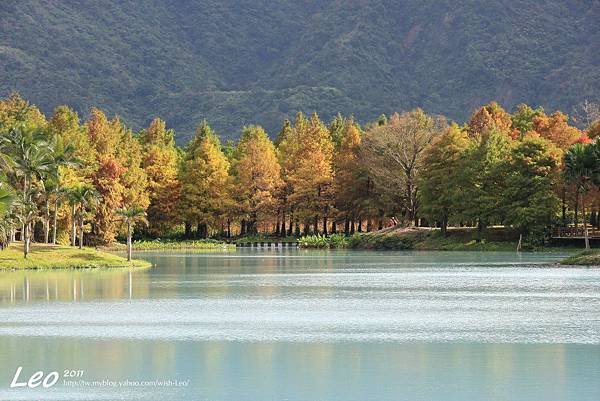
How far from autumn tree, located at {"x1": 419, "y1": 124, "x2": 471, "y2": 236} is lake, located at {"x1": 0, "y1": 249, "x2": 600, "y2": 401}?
40195mm

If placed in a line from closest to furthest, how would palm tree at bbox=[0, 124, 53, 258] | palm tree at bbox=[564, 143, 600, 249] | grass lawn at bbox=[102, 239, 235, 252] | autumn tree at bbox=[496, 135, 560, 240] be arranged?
palm tree at bbox=[0, 124, 53, 258]
palm tree at bbox=[564, 143, 600, 249]
autumn tree at bbox=[496, 135, 560, 240]
grass lawn at bbox=[102, 239, 235, 252]

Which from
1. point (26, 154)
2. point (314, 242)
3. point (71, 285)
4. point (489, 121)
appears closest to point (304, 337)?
point (71, 285)

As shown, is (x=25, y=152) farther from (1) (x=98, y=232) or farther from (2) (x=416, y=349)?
(2) (x=416, y=349)

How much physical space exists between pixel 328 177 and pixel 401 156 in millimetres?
9754

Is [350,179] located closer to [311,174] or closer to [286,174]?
[311,174]

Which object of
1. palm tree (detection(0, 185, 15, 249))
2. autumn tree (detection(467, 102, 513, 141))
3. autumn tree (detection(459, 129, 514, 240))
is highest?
autumn tree (detection(467, 102, 513, 141))

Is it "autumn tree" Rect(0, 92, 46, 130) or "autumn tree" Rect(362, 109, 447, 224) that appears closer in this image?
"autumn tree" Rect(0, 92, 46, 130)

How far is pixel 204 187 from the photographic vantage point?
117688 millimetres

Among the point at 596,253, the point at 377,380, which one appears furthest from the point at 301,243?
the point at 377,380

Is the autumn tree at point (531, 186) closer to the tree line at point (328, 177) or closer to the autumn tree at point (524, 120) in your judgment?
the tree line at point (328, 177)

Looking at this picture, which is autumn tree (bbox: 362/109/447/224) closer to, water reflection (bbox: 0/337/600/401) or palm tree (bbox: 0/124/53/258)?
palm tree (bbox: 0/124/53/258)

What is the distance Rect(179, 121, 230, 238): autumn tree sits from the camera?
11750 cm

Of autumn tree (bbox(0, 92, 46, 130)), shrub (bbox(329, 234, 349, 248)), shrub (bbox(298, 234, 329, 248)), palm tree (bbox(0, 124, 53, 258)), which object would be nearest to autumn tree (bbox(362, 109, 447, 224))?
shrub (bbox(329, 234, 349, 248))

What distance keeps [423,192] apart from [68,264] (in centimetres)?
4255
